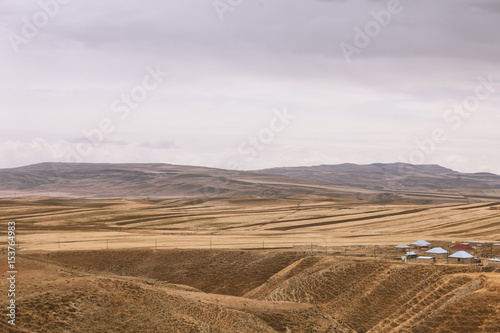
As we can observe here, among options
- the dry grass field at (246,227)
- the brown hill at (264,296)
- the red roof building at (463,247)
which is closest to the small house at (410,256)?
the brown hill at (264,296)

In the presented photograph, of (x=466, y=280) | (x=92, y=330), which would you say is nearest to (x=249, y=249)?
(x=466, y=280)

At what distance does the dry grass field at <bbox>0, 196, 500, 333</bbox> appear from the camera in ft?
97.6

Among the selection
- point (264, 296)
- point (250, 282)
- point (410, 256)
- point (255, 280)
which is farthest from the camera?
point (255, 280)

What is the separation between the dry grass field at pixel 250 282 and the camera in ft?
97.6

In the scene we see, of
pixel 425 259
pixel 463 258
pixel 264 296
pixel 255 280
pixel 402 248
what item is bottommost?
pixel 264 296

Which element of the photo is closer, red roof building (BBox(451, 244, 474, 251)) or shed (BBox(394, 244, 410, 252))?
red roof building (BBox(451, 244, 474, 251))

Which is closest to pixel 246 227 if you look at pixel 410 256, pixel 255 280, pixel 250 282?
pixel 255 280

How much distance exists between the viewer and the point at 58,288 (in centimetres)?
2956

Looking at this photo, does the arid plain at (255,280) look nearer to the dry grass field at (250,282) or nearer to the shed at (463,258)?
the dry grass field at (250,282)

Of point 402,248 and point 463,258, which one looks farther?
point 402,248

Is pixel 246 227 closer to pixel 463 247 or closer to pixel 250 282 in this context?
pixel 250 282

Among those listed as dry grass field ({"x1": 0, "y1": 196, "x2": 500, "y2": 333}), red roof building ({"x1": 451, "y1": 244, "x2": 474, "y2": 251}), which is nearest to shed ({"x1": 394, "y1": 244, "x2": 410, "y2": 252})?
dry grass field ({"x1": 0, "y1": 196, "x2": 500, "y2": 333})

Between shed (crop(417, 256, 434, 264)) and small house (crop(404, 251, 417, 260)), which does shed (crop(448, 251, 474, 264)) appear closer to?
shed (crop(417, 256, 434, 264))

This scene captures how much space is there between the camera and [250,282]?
5559cm
